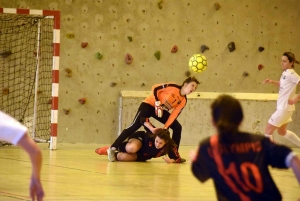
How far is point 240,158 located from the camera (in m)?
3.18

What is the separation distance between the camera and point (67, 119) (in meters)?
11.6

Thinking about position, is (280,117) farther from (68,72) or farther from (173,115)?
(68,72)

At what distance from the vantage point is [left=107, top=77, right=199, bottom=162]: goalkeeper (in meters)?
8.76

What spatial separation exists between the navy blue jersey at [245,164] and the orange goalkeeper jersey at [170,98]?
553 cm

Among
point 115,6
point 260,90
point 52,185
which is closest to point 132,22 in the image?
point 115,6

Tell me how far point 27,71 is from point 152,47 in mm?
2520

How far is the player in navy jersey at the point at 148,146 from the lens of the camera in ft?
27.1

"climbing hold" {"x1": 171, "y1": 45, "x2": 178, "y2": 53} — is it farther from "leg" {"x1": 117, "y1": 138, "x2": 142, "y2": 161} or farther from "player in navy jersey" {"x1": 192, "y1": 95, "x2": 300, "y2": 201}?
"player in navy jersey" {"x1": 192, "y1": 95, "x2": 300, "y2": 201}

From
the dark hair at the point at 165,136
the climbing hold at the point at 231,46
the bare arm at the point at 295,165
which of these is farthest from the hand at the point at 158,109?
the bare arm at the point at 295,165

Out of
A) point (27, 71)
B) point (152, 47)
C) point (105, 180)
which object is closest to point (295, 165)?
point (105, 180)

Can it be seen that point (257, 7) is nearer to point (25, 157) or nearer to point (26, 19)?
point (26, 19)

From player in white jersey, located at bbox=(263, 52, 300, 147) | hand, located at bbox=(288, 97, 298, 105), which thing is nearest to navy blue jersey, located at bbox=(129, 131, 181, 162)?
player in white jersey, located at bbox=(263, 52, 300, 147)

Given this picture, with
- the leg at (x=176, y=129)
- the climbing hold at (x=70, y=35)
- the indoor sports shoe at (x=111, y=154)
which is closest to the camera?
the indoor sports shoe at (x=111, y=154)

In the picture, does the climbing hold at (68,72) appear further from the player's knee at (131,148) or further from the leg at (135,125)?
the player's knee at (131,148)
